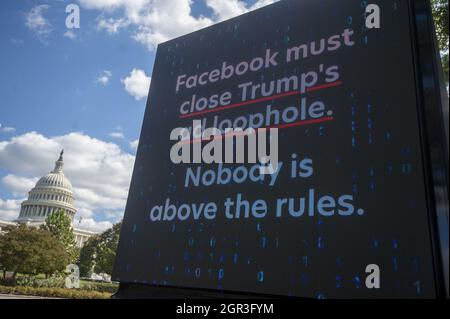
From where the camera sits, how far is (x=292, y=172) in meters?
4.52

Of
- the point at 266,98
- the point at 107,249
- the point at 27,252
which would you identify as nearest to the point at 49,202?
the point at 107,249

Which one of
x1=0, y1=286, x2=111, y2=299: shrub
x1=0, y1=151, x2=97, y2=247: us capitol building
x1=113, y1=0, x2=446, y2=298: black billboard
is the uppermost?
x1=0, y1=151, x2=97, y2=247: us capitol building

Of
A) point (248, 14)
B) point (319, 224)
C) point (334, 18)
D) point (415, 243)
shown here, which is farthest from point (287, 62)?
point (415, 243)

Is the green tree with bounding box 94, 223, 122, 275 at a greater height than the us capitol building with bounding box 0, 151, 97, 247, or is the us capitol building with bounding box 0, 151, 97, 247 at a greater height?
the us capitol building with bounding box 0, 151, 97, 247

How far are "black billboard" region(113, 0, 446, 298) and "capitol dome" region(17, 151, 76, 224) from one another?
2806 inches

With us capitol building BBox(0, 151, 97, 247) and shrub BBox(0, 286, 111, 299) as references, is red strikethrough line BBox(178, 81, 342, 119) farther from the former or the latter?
us capitol building BBox(0, 151, 97, 247)

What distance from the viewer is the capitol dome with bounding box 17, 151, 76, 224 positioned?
2830 inches

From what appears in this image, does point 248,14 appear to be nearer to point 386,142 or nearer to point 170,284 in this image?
point 386,142

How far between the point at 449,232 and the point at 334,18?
3.08 m

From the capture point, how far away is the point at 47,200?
7294 centimetres

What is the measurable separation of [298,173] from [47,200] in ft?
253

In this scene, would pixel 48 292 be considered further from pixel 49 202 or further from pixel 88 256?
pixel 49 202

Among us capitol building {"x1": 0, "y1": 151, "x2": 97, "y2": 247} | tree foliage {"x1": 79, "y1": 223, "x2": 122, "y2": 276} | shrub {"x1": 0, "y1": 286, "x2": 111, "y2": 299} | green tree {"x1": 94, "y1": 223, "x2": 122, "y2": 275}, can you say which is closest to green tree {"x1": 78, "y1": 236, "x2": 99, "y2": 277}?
tree foliage {"x1": 79, "y1": 223, "x2": 122, "y2": 276}

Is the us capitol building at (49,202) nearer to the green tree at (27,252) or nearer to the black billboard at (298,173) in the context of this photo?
the green tree at (27,252)
